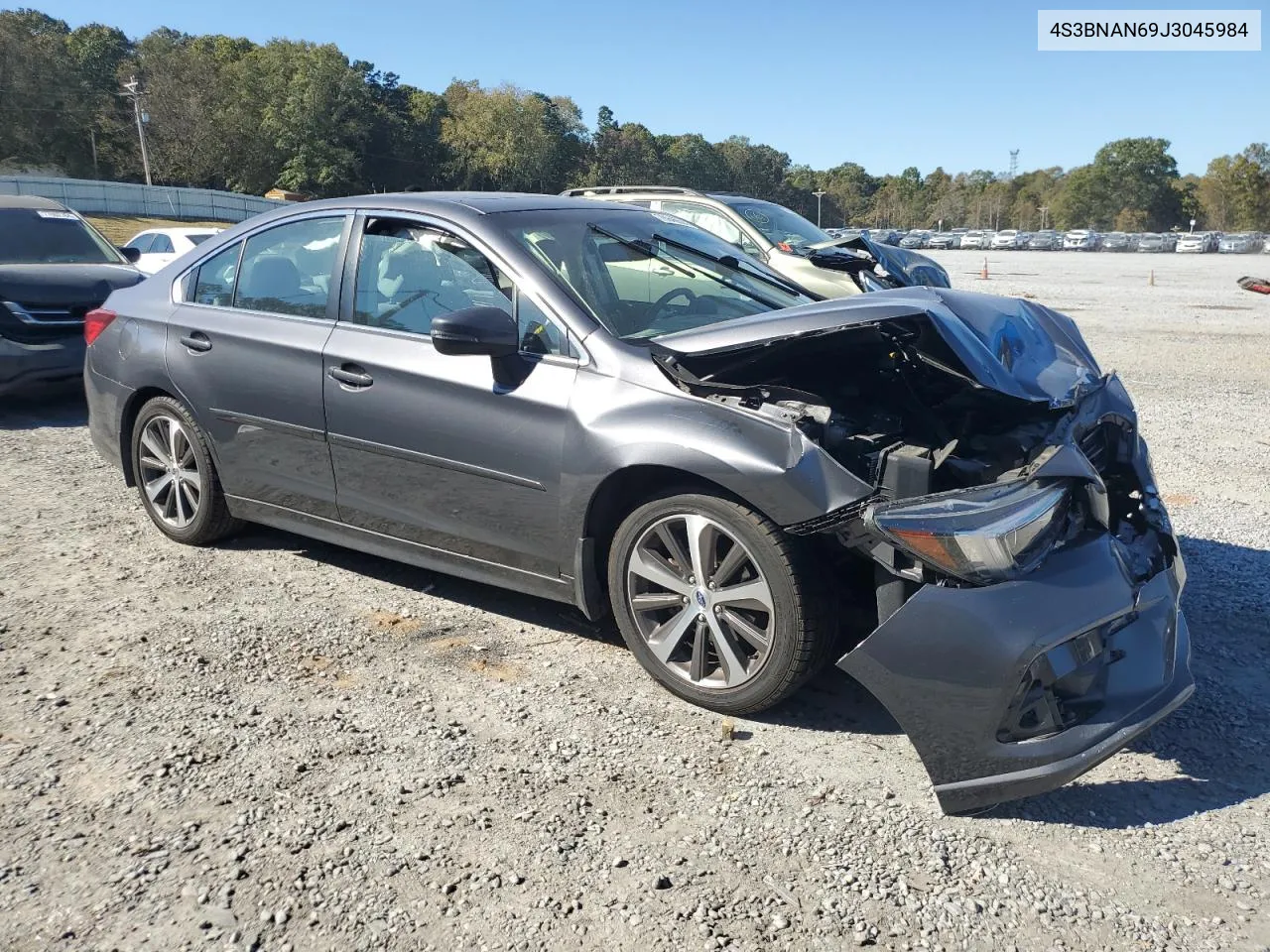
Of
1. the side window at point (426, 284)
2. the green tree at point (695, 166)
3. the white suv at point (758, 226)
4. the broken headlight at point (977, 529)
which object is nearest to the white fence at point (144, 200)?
the white suv at point (758, 226)

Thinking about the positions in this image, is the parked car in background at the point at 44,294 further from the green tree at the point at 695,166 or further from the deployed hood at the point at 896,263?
the green tree at the point at 695,166

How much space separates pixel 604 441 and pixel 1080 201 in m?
136

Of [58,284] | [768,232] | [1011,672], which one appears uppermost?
[768,232]

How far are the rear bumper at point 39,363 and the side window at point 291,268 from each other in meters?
4.34

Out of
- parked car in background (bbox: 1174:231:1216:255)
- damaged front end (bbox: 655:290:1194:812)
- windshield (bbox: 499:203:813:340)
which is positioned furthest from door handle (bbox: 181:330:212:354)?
parked car in background (bbox: 1174:231:1216:255)

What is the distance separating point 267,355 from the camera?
4.52 metres

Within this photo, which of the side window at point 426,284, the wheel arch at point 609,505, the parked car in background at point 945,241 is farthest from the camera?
the parked car in background at point 945,241

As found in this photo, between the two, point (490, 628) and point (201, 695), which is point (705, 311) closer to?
point (490, 628)

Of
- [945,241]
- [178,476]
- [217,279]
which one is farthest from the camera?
[945,241]

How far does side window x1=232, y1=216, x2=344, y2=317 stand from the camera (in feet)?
14.7

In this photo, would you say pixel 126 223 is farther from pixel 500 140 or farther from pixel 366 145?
pixel 500 140

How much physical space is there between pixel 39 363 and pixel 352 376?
17.7 feet

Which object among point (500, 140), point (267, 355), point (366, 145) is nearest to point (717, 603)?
point (267, 355)

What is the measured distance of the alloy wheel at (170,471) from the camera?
5.04 m
